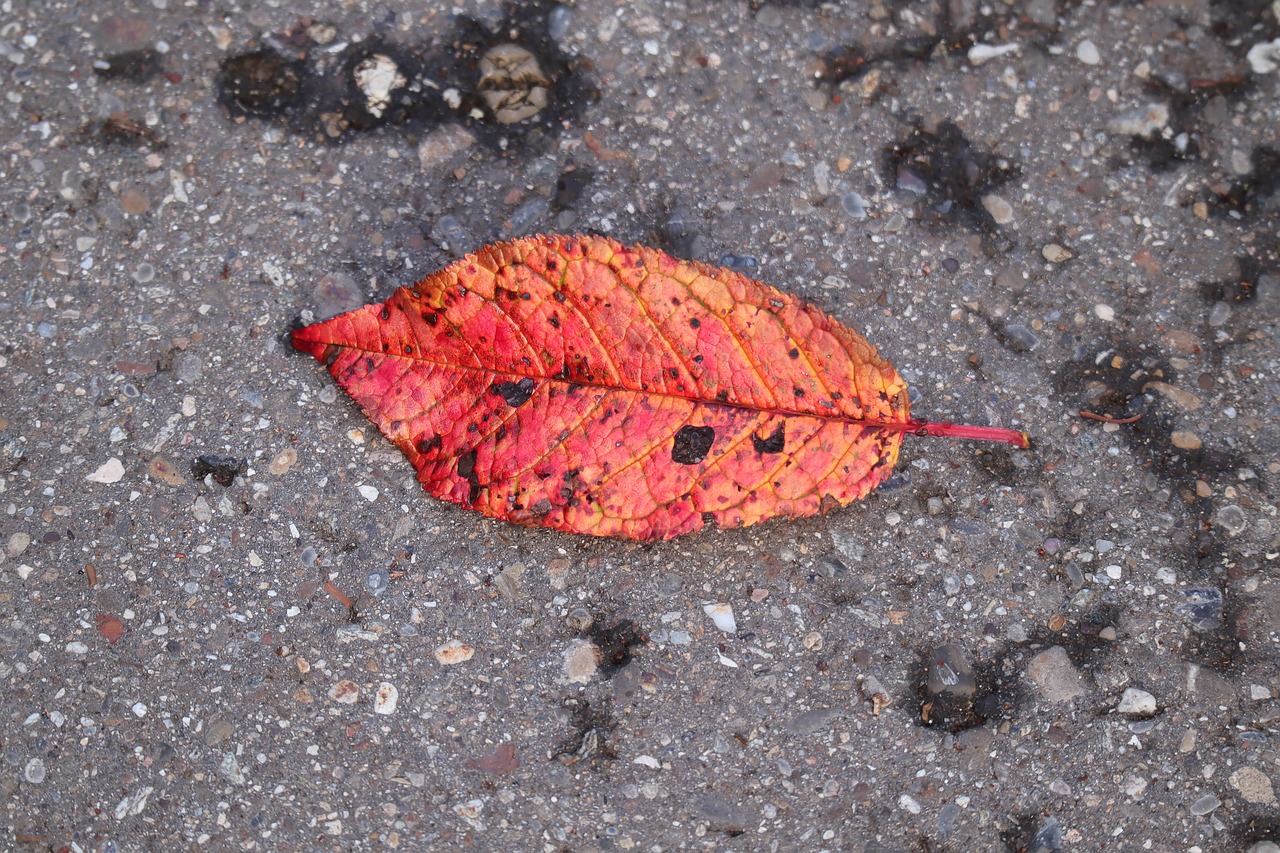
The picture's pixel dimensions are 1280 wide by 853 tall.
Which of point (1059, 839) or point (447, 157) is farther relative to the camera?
point (447, 157)

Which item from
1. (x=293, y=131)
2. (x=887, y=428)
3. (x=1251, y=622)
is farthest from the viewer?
(x=293, y=131)

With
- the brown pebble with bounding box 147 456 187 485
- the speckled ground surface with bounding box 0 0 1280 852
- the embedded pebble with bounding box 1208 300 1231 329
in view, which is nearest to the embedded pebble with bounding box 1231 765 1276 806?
the speckled ground surface with bounding box 0 0 1280 852

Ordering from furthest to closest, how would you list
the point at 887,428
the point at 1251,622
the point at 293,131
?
the point at 293,131, the point at 1251,622, the point at 887,428

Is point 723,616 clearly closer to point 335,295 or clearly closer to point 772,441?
point 772,441

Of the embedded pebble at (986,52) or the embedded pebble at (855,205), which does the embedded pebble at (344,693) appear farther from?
the embedded pebble at (986,52)

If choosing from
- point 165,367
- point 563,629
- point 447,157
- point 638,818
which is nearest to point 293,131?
point 447,157

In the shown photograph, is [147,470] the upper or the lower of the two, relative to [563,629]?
upper

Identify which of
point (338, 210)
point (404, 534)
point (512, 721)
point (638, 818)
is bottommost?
point (638, 818)

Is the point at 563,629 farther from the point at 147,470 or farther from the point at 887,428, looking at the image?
the point at 147,470

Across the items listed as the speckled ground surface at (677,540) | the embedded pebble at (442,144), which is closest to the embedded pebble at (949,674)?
the speckled ground surface at (677,540)
